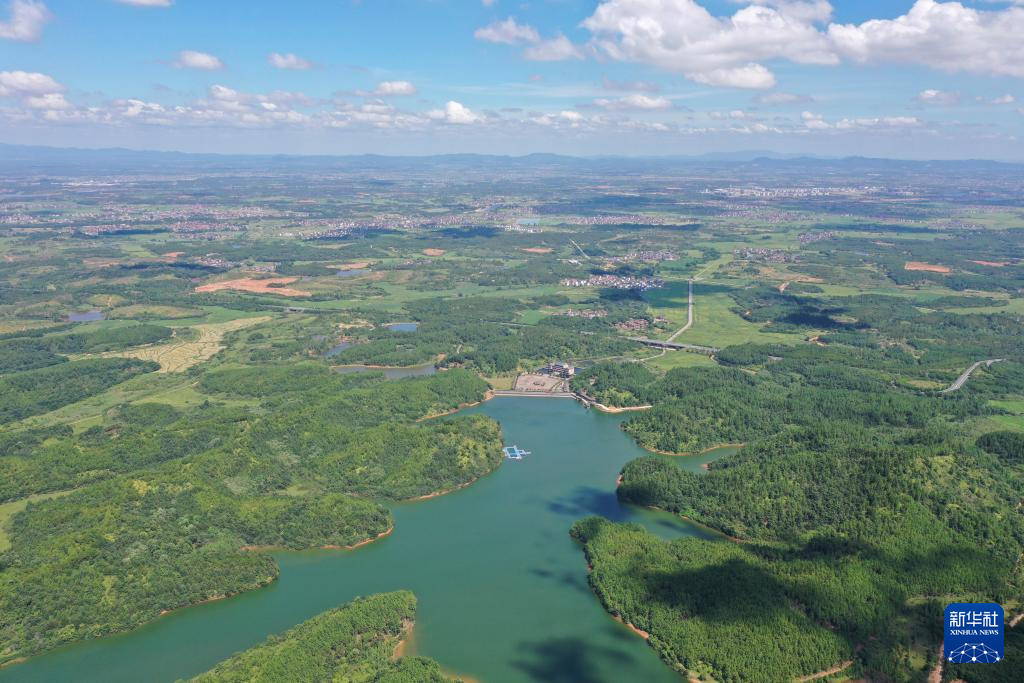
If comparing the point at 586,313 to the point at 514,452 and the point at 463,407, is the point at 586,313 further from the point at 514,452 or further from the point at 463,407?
the point at 514,452

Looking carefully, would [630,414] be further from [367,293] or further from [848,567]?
[367,293]

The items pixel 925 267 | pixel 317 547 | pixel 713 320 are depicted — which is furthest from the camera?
pixel 925 267

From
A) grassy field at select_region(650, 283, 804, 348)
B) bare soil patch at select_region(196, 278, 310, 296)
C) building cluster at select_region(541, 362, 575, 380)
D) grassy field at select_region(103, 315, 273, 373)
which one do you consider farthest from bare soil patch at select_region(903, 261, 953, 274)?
grassy field at select_region(103, 315, 273, 373)

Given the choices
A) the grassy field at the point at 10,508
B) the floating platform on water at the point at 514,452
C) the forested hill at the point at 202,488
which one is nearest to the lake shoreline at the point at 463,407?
the forested hill at the point at 202,488

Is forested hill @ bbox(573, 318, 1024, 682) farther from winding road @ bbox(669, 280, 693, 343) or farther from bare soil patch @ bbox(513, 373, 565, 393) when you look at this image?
winding road @ bbox(669, 280, 693, 343)

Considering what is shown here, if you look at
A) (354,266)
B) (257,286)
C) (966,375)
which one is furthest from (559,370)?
(354,266)
